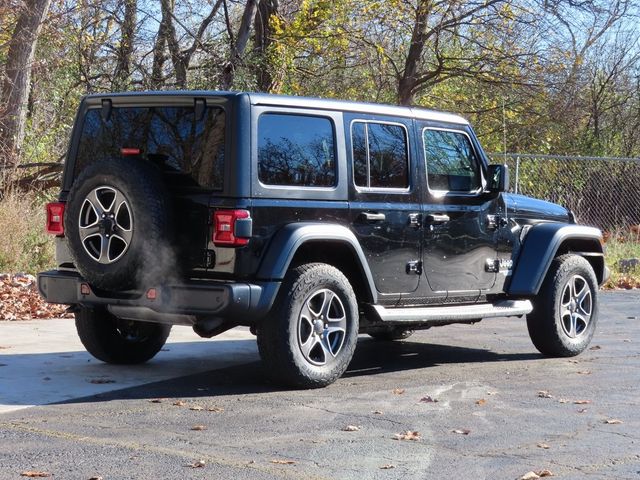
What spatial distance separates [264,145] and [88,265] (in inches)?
54.9

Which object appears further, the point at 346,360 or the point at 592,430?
the point at 346,360

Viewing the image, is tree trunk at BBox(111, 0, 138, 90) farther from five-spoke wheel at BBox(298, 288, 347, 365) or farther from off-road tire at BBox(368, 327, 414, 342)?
five-spoke wheel at BBox(298, 288, 347, 365)

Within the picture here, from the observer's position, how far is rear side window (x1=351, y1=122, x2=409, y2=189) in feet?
27.2

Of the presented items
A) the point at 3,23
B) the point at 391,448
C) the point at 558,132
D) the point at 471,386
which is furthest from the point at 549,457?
the point at 558,132

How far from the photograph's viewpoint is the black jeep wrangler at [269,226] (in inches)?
293

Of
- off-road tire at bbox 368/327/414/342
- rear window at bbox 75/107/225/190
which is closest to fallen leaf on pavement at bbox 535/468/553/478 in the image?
rear window at bbox 75/107/225/190

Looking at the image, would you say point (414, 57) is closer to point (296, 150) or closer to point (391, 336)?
point (391, 336)

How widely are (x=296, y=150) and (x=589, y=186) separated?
13898 millimetres

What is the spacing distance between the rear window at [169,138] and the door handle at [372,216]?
1.19 metres

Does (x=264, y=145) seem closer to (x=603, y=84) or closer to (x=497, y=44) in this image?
(x=497, y=44)

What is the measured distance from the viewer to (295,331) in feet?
24.9

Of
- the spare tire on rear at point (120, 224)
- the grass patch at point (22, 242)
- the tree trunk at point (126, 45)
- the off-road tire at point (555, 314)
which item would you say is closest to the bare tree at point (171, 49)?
the tree trunk at point (126, 45)

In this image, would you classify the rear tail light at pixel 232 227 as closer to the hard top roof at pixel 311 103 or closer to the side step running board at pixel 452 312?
the hard top roof at pixel 311 103

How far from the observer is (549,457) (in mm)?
5910
